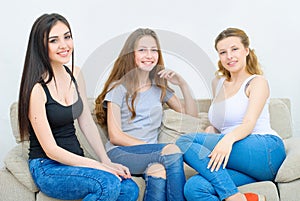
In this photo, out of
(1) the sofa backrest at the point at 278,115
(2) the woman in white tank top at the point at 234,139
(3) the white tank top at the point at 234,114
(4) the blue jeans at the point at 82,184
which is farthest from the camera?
(1) the sofa backrest at the point at 278,115

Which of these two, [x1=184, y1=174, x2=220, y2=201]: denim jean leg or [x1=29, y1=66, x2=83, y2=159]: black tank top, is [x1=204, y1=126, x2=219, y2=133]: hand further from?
[x1=29, y1=66, x2=83, y2=159]: black tank top

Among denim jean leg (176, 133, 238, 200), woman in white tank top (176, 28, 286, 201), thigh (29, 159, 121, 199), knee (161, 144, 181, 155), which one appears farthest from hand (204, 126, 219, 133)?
thigh (29, 159, 121, 199)

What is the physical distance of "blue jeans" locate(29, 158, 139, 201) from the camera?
7.09 feet

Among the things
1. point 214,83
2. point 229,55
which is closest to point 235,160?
point 214,83

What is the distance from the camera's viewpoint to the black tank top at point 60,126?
7.57ft

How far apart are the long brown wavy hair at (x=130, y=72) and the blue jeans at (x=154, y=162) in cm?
16

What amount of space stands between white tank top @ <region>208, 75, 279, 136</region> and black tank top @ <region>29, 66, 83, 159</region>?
2.07ft

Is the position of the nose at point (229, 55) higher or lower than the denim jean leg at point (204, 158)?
higher

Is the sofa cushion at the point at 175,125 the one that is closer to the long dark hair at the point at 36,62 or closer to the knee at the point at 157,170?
the knee at the point at 157,170

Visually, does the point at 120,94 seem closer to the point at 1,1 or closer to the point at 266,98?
the point at 266,98

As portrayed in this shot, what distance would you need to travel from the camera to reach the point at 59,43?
7.60 feet

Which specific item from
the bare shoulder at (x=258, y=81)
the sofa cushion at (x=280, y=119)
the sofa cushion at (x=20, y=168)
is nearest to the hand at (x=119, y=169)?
the sofa cushion at (x=20, y=168)

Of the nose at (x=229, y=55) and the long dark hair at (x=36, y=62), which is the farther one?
the nose at (x=229, y=55)

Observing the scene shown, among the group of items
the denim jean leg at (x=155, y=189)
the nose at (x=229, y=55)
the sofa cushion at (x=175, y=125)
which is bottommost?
the denim jean leg at (x=155, y=189)
